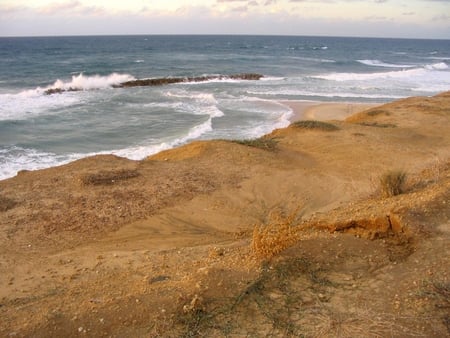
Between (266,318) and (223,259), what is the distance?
154 cm

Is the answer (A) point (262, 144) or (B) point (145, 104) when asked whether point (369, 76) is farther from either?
(A) point (262, 144)

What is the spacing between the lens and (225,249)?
643 centimetres

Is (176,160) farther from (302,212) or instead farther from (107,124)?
(107,124)

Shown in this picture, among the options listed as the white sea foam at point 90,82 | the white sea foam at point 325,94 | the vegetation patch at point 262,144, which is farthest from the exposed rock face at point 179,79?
the vegetation patch at point 262,144

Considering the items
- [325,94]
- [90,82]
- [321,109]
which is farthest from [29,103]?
[325,94]

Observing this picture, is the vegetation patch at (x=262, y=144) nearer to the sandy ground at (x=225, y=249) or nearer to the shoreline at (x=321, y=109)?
the sandy ground at (x=225, y=249)

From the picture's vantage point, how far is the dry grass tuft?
10195 millimetres

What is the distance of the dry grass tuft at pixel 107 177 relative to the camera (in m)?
10.2

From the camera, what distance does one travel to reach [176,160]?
481 inches

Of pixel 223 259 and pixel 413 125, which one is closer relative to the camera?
pixel 223 259

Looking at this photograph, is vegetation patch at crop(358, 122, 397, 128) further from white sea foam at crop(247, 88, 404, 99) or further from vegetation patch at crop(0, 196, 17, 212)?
vegetation patch at crop(0, 196, 17, 212)

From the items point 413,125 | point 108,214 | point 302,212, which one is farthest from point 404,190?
point 413,125

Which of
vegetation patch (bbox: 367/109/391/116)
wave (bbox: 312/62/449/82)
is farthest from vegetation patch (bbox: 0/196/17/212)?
wave (bbox: 312/62/449/82)

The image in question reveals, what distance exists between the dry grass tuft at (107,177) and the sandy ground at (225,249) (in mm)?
45
